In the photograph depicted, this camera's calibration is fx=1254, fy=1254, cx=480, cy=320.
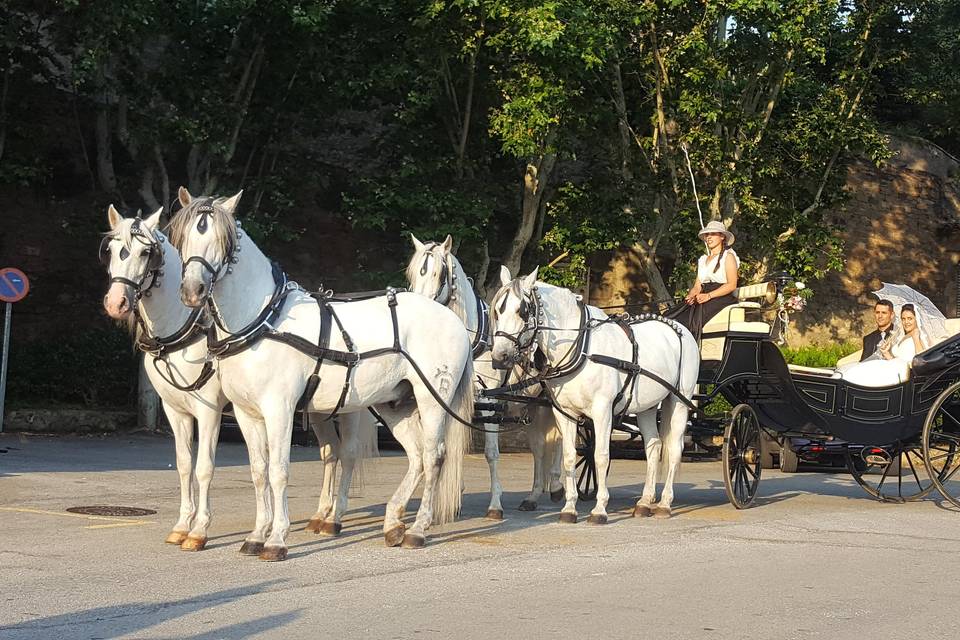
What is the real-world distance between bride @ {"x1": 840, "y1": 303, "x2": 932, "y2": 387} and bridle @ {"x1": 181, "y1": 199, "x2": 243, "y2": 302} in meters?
7.53

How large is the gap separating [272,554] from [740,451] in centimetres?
605

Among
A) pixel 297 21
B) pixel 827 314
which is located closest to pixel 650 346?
pixel 297 21

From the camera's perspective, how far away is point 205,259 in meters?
8.59

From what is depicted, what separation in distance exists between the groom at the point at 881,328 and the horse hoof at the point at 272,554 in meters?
8.12

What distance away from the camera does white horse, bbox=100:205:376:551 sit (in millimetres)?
8703

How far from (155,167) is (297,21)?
4803 mm

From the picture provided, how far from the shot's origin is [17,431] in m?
20.4

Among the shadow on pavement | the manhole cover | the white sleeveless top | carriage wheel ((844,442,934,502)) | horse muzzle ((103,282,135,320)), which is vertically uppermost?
the white sleeveless top

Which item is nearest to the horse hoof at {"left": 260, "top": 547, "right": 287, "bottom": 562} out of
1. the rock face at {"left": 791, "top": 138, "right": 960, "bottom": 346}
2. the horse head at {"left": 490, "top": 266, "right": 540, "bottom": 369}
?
the horse head at {"left": 490, "top": 266, "right": 540, "bottom": 369}

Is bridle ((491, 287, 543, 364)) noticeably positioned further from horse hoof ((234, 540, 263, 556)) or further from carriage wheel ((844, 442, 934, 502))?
carriage wheel ((844, 442, 934, 502))

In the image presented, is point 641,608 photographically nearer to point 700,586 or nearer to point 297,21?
point 700,586

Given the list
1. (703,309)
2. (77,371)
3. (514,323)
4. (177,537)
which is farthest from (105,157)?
(177,537)

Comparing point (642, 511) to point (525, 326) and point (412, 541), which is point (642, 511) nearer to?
point (525, 326)

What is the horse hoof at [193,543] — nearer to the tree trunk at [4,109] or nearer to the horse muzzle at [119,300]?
the horse muzzle at [119,300]
